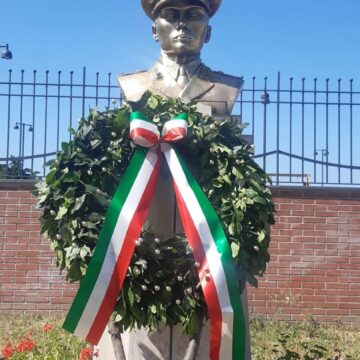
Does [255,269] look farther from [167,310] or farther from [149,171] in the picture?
[149,171]

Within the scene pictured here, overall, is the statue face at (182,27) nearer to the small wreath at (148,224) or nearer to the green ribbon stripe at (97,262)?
the small wreath at (148,224)

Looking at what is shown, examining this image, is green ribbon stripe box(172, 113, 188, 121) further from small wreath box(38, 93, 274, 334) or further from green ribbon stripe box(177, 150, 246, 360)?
green ribbon stripe box(177, 150, 246, 360)

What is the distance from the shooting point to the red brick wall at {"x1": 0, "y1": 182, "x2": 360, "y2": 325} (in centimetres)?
737

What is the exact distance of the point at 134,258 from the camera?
3.38 m

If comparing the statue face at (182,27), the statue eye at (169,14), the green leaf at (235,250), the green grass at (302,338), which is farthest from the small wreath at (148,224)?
the green grass at (302,338)

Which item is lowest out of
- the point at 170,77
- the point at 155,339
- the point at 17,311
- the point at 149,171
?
the point at 17,311

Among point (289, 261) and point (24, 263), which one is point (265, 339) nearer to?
point (289, 261)

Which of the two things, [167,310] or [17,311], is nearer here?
[167,310]

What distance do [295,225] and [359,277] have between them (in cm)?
86

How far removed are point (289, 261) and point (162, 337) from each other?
12.7ft

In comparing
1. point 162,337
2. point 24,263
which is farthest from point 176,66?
point 24,263

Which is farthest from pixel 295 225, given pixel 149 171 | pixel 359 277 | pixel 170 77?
pixel 149 171

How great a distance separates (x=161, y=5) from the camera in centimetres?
401

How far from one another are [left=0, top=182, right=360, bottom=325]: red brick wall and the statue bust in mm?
3491
